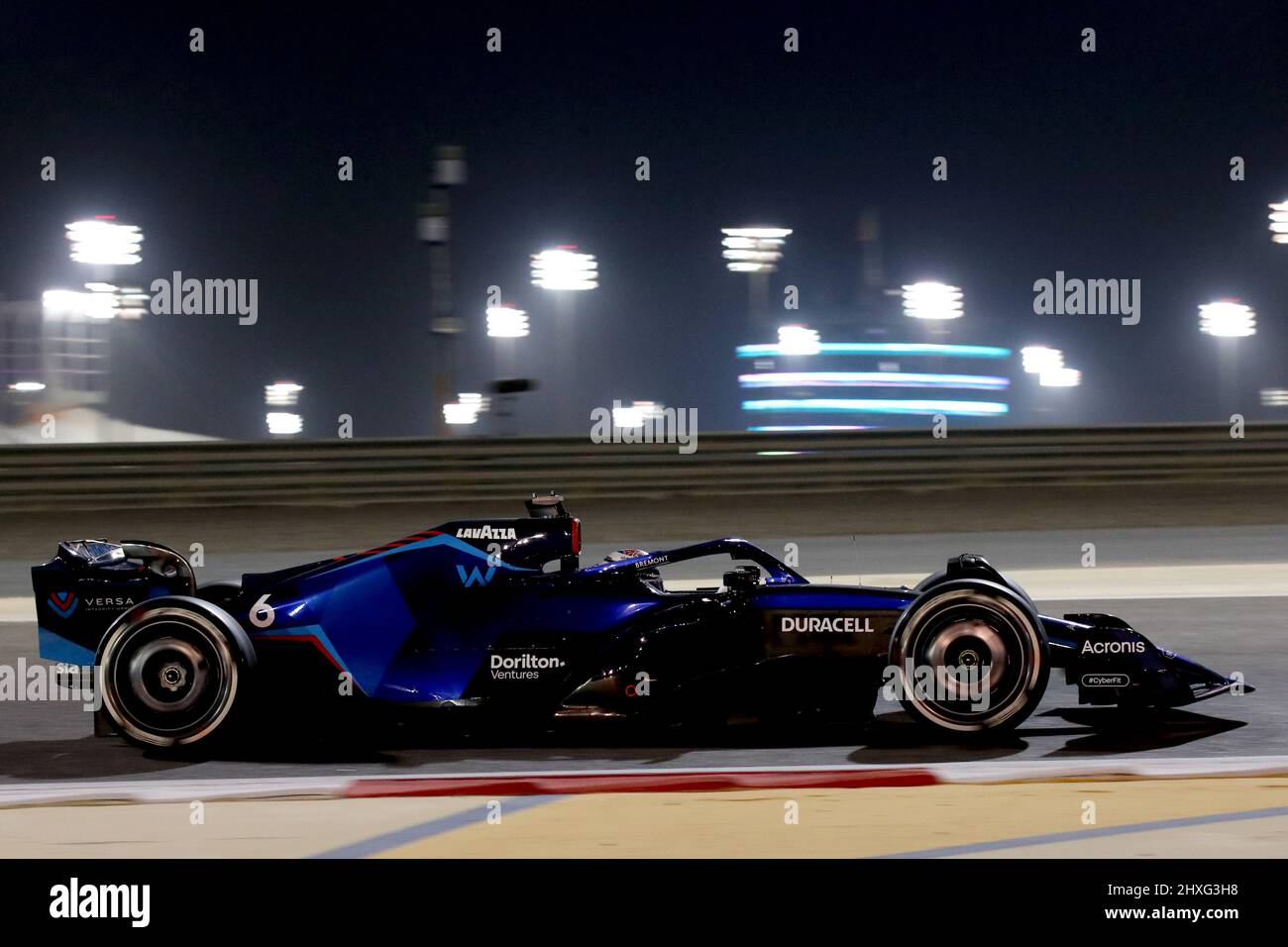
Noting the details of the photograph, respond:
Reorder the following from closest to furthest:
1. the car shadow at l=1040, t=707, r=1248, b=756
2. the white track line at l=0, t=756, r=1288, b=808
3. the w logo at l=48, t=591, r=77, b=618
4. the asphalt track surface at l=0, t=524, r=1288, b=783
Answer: the white track line at l=0, t=756, r=1288, b=808 → the asphalt track surface at l=0, t=524, r=1288, b=783 → the car shadow at l=1040, t=707, r=1248, b=756 → the w logo at l=48, t=591, r=77, b=618

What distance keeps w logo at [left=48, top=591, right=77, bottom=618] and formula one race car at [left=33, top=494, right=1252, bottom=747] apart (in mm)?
349

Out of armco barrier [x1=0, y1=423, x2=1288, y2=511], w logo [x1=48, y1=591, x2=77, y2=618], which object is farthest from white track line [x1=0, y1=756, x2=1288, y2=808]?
armco barrier [x1=0, y1=423, x2=1288, y2=511]

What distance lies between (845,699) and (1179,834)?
139 cm

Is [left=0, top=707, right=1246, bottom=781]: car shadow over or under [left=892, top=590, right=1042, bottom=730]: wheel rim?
under

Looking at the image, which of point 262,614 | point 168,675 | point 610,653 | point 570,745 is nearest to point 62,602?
point 168,675

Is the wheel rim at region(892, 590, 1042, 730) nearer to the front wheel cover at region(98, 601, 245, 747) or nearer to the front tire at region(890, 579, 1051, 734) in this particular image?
the front tire at region(890, 579, 1051, 734)

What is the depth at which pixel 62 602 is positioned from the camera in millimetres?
5605

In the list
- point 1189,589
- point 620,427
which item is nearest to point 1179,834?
point 1189,589

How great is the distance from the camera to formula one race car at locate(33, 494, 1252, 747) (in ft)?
16.9

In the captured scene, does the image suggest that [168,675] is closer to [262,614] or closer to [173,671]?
[173,671]

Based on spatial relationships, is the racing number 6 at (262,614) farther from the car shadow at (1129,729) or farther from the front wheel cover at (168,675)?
the car shadow at (1129,729)

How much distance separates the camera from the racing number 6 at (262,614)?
5262mm
